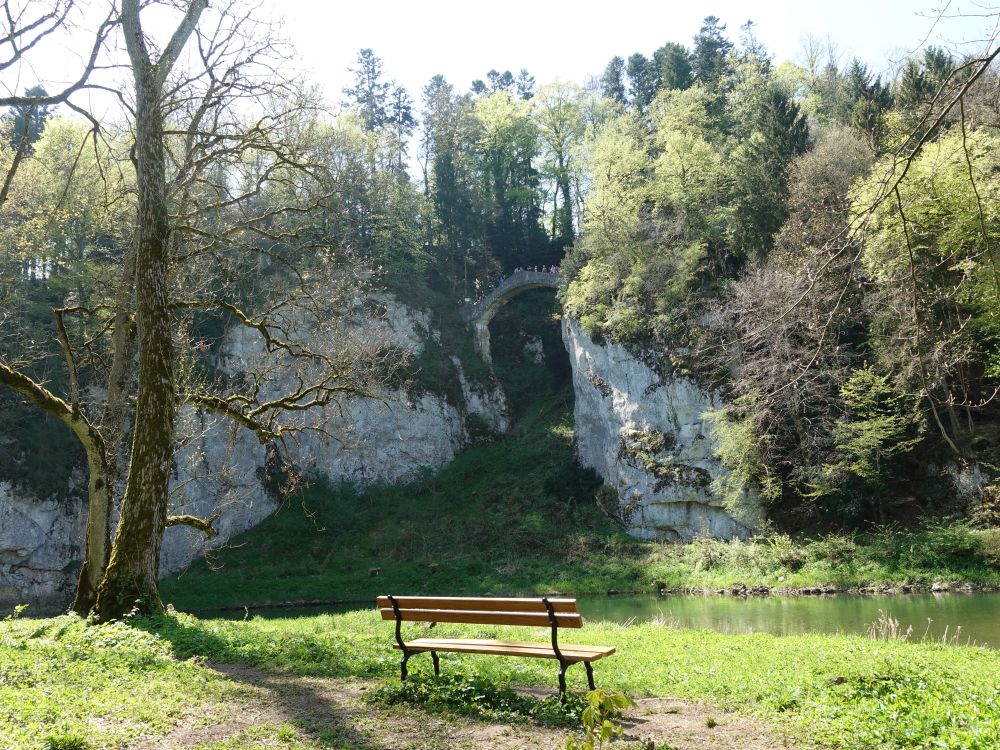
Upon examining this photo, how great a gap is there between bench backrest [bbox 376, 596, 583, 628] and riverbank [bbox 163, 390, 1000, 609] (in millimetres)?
13126

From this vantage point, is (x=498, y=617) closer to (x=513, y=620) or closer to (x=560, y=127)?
(x=513, y=620)

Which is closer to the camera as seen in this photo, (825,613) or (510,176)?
(825,613)

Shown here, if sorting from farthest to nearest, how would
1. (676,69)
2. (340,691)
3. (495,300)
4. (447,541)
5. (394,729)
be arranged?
(676,69)
(495,300)
(447,541)
(340,691)
(394,729)

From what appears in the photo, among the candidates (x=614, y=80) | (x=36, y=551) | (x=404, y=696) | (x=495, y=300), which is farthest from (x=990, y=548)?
(x=614, y=80)

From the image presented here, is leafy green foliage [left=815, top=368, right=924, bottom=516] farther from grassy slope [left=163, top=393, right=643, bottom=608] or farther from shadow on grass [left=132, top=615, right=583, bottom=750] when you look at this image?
shadow on grass [left=132, top=615, right=583, bottom=750]

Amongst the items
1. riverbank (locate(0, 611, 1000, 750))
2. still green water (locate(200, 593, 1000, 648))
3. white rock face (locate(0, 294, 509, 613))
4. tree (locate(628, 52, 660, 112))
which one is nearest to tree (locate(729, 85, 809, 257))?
still green water (locate(200, 593, 1000, 648))

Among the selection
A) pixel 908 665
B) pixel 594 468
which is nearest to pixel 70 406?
pixel 908 665

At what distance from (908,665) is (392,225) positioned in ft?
107

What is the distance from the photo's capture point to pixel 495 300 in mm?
40406

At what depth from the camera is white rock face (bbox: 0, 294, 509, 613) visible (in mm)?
26547

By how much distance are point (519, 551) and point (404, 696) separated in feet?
71.5

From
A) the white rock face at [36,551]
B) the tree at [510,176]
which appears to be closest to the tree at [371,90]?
the tree at [510,176]

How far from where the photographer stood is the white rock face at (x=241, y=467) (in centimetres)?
2655

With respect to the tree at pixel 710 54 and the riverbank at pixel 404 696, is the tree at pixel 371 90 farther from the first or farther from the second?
the riverbank at pixel 404 696
